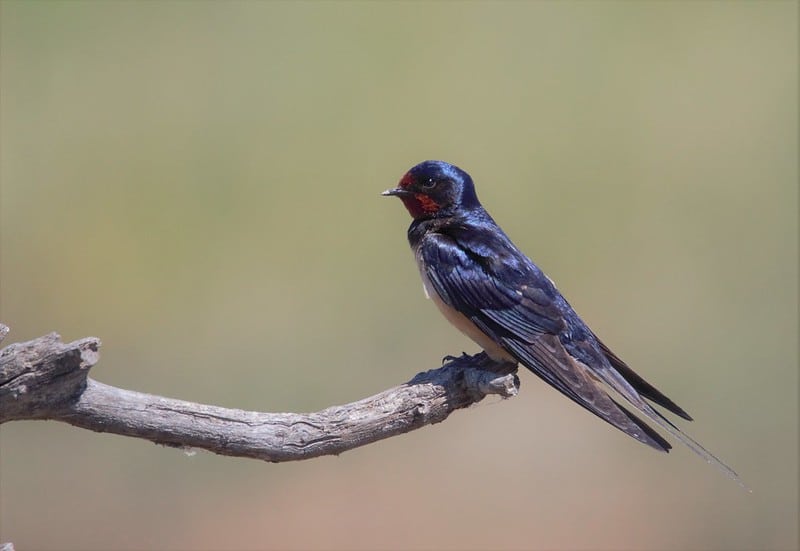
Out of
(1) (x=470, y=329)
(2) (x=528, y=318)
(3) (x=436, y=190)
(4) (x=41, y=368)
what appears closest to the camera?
(4) (x=41, y=368)

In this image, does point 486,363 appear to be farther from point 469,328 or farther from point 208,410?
point 208,410

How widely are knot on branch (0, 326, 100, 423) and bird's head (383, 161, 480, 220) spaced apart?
1505 millimetres

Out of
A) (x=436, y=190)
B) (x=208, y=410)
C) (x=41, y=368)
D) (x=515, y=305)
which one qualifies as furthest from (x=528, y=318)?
(x=41, y=368)

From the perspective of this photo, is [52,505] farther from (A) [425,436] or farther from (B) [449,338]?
(B) [449,338]

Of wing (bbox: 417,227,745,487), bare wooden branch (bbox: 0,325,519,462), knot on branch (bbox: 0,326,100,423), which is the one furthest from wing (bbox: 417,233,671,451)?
knot on branch (bbox: 0,326,100,423)

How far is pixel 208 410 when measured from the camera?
2236 millimetres

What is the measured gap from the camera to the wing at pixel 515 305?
9.53 ft

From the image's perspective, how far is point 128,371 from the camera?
18.8ft

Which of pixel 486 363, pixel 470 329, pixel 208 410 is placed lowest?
pixel 208 410

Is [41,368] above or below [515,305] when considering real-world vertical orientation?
below

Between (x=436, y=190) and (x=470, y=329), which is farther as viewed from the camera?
(x=436, y=190)

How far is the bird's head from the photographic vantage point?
11.2 ft

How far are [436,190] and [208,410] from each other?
1.37 metres

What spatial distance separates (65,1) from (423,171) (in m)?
5.27
